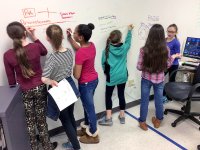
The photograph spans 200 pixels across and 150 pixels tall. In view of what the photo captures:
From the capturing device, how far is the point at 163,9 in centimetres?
314

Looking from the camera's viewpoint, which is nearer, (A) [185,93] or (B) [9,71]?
(B) [9,71]

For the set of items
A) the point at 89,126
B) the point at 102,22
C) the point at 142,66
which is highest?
the point at 102,22

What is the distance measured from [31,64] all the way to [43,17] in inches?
22.8

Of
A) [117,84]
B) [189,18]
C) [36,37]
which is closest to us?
[36,37]

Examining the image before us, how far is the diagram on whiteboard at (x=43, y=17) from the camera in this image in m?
2.13

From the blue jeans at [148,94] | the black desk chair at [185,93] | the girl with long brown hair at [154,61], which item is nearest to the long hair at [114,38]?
the girl with long brown hair at [154,61]

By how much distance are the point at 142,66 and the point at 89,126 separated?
0.93 meters

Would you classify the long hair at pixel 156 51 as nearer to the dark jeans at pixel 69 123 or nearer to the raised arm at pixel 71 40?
the raised arm at pixel 71 40

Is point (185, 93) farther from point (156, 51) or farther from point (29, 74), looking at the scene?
point (29, 74)

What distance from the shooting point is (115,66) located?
2676mm

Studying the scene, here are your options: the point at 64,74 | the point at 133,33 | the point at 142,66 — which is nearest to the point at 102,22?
the point at 133,33

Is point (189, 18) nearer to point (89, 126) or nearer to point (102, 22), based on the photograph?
point (102, 22)

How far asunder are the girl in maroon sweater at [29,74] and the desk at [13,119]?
0.28 ft

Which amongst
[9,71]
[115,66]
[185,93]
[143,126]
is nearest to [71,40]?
[115,66]
